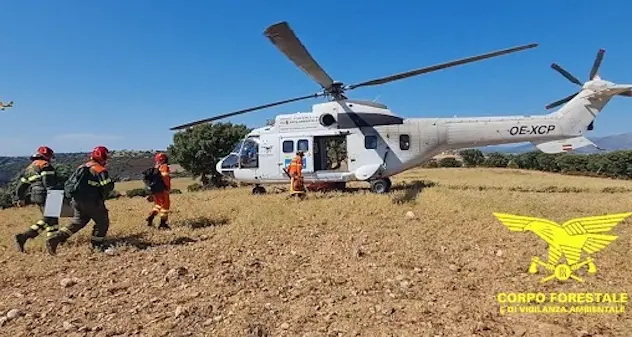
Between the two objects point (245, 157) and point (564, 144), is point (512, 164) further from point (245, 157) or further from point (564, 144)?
point (245, 157)

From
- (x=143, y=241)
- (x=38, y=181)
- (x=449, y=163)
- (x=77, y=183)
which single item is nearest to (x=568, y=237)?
(x=143, y=241)

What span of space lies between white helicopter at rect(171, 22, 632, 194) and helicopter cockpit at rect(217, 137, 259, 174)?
3 centimetres

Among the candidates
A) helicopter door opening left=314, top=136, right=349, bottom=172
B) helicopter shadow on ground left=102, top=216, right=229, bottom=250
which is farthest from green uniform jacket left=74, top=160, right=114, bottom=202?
helicopter door opening left=314, top=136, right=349, bottom=172

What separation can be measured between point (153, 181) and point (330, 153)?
246 inches

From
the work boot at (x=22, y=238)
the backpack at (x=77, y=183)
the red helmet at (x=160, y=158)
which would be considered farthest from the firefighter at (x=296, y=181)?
the work boot at (x=22, y=238)

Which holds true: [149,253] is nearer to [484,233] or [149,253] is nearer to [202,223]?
[202,223]

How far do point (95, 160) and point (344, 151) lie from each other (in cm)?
771

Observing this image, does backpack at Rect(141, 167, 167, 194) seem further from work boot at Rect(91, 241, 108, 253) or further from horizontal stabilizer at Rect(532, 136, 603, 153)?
horizontal stabilizer at Rect(532, 136, 603, 153)

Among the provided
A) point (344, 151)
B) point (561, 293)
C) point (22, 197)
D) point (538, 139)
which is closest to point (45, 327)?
point (22, 197)

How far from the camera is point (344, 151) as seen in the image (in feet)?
41.2

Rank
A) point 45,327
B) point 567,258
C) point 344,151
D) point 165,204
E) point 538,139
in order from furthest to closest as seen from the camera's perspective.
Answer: point 344,151, point 538,139, point 165,204, point 567,258, point 45,327

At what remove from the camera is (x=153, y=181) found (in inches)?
309

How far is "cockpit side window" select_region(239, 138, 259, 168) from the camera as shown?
12766 mm

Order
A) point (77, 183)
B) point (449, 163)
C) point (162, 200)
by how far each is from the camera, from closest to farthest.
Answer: point (77, 183)
point (162, 200)
point (449, 163)
